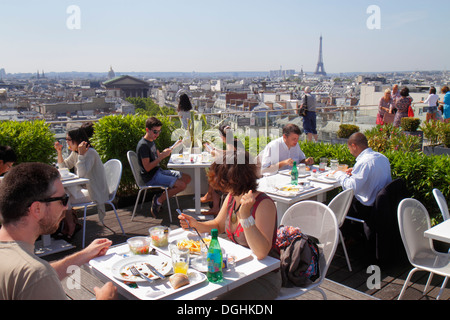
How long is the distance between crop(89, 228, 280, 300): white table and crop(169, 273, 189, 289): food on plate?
28 millimetres

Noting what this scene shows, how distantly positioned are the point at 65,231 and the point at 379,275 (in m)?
3.24

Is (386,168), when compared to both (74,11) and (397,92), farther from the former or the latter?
(397,92)

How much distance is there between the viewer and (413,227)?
272 cm

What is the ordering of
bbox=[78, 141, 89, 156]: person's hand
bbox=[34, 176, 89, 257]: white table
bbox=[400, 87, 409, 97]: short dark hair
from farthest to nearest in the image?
bbox=[400, 87, 409, 97]: short dark hair < bbox=[78, 141, 89, 156]: person's hand < bbox=[34, 176, 89, 257]: white table

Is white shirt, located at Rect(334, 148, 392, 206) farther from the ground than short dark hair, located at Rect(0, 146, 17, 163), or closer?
closer

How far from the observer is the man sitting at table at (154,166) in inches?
182

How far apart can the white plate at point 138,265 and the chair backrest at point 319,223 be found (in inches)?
37.5

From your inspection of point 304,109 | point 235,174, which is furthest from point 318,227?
point 304,109

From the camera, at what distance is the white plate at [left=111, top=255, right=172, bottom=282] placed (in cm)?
185

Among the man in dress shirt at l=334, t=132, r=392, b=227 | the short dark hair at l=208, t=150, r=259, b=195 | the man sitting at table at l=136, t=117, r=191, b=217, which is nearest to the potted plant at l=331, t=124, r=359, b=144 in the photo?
the man sitting at table at l=136, t=117, r=191, b=217

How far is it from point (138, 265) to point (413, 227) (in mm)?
2007

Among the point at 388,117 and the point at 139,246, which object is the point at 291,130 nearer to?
the point at 139,246

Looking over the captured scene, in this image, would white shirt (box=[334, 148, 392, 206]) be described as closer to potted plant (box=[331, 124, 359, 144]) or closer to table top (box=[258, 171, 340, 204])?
table top (box=[258, 171, 340, 204])
